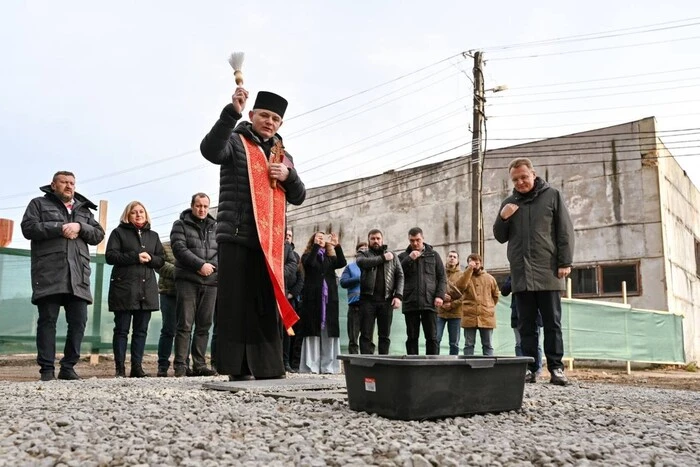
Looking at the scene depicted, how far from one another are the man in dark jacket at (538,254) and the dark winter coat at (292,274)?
2876 millimetres

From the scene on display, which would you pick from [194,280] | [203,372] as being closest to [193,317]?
[194,280]

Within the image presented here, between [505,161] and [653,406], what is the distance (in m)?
15.0

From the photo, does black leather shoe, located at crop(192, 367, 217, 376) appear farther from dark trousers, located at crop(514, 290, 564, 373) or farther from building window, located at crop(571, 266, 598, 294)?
building window, located at crop(571, 266, 598, 294)

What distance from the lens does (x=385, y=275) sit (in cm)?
732

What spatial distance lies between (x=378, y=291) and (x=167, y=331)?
2362mm

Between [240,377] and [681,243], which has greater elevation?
[681,243]

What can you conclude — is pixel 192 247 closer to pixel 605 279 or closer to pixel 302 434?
pixel 302 434

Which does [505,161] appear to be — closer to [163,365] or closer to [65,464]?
[163,365]

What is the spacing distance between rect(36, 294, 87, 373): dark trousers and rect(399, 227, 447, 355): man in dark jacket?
11.4 feet

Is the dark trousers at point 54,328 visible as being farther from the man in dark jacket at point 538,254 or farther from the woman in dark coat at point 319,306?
the man in dark jacket at point 538,254

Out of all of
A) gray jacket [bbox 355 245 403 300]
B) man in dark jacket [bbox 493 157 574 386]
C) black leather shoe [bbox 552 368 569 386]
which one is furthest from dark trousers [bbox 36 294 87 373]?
black leather shoe [bbox 552 368 569 386]

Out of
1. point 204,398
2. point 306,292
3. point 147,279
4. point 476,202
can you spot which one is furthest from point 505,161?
point 204,398

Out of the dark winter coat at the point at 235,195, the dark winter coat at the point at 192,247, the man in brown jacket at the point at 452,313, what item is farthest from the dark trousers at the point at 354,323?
the dark winter coat at the point at 235,195

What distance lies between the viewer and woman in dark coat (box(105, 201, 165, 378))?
6105 mm
